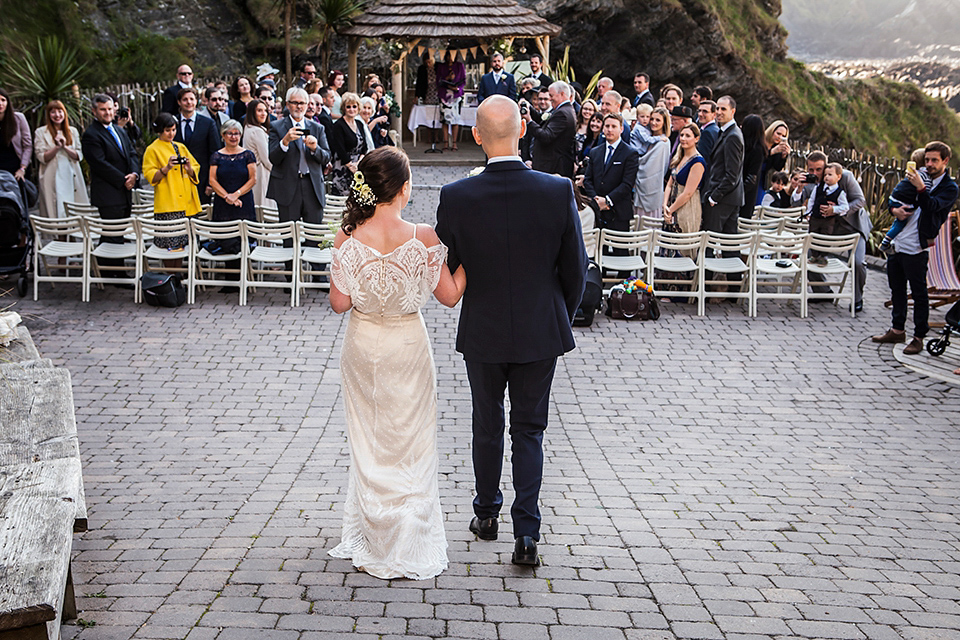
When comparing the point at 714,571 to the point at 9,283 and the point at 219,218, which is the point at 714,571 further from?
the point at 9,283

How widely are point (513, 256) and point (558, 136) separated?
7.45 m

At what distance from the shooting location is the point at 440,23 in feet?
64.6

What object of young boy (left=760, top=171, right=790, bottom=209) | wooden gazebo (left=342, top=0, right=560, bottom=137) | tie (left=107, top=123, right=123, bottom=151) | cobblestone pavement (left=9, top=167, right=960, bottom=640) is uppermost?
wooden gazebo (left=342, top=0, right=560, bottom=137)

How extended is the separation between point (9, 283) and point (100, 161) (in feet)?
6.12

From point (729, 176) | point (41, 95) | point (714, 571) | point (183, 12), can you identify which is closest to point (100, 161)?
point (41, 95)

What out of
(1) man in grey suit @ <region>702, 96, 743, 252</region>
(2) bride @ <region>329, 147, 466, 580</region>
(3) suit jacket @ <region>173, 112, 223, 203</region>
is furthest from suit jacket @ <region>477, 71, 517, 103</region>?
(2) bride @ <region>329, 147, 466, 580</region>

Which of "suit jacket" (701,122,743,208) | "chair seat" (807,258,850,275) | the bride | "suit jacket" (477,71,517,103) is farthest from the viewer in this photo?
"suit jacket" (477,71,517,103)

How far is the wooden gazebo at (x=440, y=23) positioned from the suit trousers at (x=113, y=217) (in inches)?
374

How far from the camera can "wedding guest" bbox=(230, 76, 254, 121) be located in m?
13.4

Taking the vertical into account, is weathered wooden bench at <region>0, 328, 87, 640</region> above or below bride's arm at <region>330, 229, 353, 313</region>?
below

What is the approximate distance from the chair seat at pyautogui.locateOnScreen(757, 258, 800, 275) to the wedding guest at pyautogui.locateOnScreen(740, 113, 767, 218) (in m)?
1.32

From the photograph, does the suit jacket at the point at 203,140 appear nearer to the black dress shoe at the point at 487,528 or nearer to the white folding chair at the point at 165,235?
the white folding chair at the point at 165,235

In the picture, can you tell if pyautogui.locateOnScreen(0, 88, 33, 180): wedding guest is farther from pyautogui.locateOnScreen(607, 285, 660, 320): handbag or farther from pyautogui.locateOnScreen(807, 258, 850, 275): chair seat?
pyautogui.locateOnScreen(807, 258, 850, 275): chair seat

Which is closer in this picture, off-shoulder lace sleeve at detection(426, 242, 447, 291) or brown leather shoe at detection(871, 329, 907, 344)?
off-shoulder lace sleeve at detection(426, 242, 447, 291)
